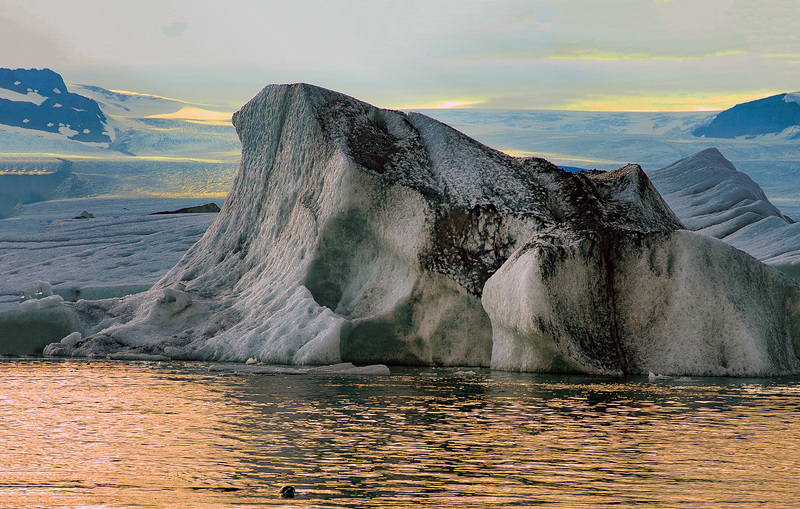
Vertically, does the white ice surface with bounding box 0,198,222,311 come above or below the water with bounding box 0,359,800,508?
above

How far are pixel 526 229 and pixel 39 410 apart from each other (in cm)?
711

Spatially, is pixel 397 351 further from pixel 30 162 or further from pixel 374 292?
pixel 30 162

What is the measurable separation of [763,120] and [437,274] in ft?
203

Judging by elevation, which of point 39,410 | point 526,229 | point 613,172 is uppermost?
point 613,172

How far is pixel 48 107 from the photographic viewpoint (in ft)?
268

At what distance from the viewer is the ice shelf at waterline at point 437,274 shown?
11375mm

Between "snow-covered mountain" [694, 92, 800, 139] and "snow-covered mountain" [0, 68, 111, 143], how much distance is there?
49.9 meters

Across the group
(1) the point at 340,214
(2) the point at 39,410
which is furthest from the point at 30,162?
(2) the point at 39,410

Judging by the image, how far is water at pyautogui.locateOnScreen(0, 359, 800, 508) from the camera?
5008 mm

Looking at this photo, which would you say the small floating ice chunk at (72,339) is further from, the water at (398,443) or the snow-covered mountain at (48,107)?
the snow-covered mountain at (48,107)

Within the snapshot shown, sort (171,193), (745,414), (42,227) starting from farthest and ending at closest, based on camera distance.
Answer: (171,193)
(42,227)
(745,414)

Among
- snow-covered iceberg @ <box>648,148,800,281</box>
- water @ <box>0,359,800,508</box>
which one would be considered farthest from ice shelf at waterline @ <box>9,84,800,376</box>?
snow-covered iceberg @ <box>648,148,800,281</box>

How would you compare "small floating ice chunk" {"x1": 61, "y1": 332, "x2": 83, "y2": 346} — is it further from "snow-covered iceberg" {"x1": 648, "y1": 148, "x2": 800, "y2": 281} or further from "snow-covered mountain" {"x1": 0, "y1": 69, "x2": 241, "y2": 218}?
"snow-covered mountain" {"x1": 0, "y1": 69, "x2": 241, "y2": 218}

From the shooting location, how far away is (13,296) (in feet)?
64.4
